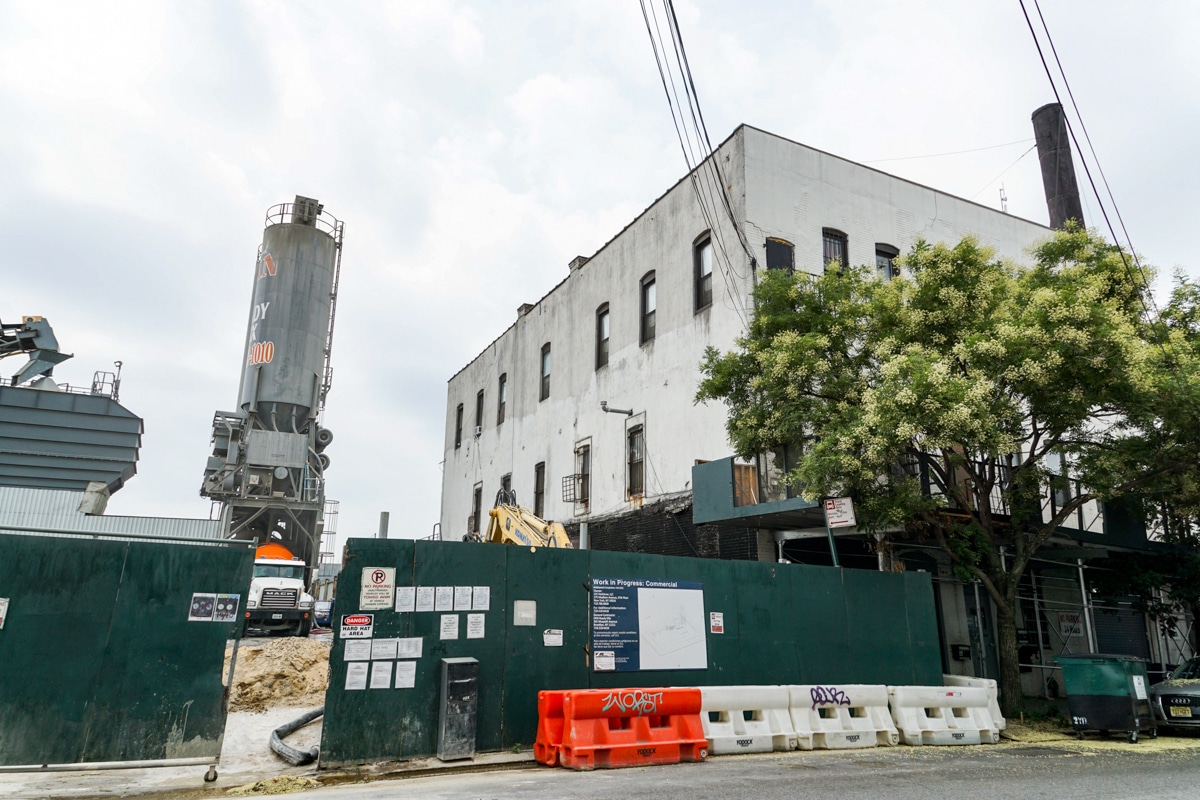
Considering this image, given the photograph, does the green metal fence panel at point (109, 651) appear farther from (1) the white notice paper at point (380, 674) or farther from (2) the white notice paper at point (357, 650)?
(1) the white notice paper at point (380, 674)

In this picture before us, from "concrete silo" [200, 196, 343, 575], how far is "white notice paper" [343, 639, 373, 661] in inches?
1176

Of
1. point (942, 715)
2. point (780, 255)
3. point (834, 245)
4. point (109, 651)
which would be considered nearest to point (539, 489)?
point (780, 255)

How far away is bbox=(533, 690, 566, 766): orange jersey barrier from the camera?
9.70 m

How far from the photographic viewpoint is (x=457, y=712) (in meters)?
9.66

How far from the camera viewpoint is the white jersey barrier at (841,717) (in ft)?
37.1

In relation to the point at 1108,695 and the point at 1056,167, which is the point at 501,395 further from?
the point at 1108,695

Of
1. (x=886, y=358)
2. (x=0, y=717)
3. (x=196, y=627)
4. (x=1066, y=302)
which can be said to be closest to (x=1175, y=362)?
(x=1066, y=302)

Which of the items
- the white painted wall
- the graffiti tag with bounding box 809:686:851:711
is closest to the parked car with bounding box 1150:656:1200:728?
the graffiti tag with bounding box 809:686:851:711

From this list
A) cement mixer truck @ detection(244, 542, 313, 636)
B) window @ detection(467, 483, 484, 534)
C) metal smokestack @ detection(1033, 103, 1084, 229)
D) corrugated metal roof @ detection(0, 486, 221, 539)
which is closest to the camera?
cement mixer truck @ detection(244, 542, 313, 636)

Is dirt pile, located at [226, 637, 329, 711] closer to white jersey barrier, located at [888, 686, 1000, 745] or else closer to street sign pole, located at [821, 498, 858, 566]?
street sign pole, located at [821, 498, 858, 566]

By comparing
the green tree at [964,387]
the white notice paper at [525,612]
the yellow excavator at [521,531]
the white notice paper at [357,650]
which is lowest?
the white notice paper at [357,650]

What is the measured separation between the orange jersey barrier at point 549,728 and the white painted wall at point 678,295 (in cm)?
958

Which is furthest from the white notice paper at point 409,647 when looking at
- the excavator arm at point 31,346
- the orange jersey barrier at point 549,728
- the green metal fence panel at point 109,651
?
the excavator arm at point 31,346

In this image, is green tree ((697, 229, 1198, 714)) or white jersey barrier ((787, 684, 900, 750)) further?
green tree ((697, 229, 1198, 714))
